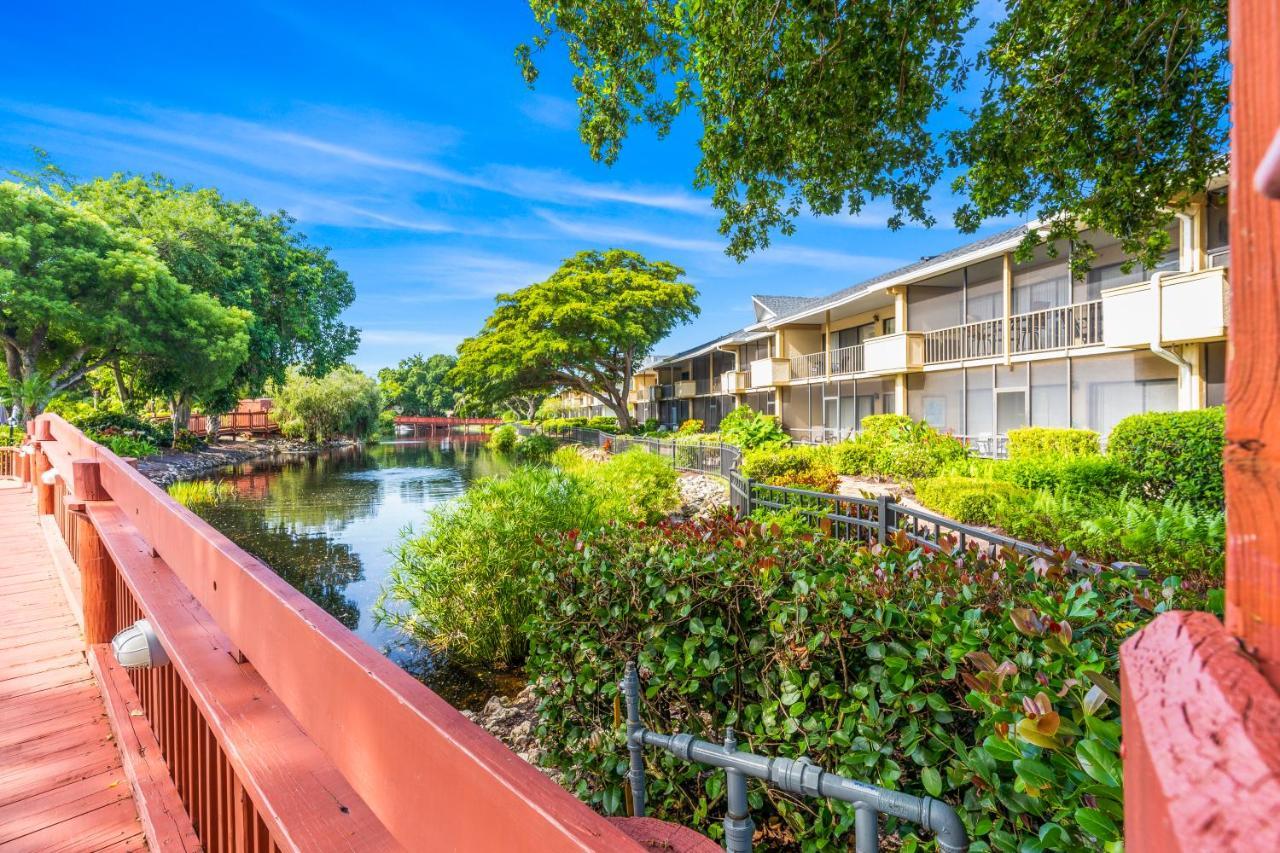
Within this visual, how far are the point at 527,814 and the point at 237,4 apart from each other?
45.3ft

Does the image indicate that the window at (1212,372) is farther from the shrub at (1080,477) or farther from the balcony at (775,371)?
the balcony at (775,371)

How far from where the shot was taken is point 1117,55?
5.45m

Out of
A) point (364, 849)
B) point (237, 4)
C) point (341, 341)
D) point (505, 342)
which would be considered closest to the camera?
point (364, 849)

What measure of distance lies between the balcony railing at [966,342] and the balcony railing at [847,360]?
3243 millimetres

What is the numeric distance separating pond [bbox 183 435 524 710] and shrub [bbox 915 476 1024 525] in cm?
647

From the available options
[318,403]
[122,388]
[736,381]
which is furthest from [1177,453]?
[318,403]

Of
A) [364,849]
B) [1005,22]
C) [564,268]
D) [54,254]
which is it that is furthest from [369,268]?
[364,849]

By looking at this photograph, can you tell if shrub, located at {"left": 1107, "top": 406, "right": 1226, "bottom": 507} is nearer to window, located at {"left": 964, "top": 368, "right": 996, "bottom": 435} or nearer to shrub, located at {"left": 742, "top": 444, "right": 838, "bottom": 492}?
shrub, located at {"left": 742, "top": 444, "right": 838, "bottom": 492}

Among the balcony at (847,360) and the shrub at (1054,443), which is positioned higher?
the balcony at (847,360)

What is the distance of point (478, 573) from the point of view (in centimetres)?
704

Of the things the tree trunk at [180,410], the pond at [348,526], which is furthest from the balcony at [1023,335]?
→ the tree trunk at [180,410]

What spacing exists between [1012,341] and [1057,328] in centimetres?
132

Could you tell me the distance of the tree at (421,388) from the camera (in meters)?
83.0

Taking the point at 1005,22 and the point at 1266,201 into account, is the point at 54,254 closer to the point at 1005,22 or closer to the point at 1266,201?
the point at 1005,22
